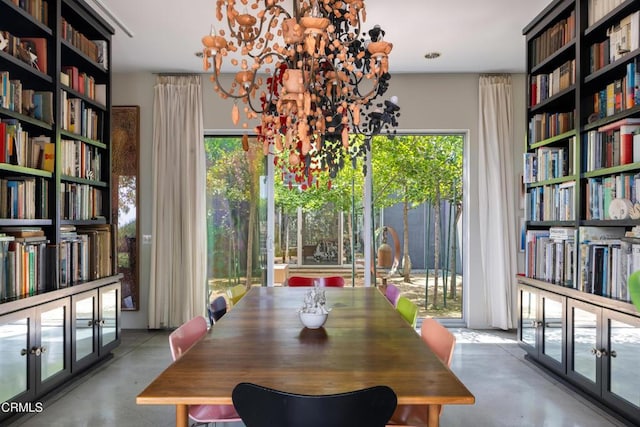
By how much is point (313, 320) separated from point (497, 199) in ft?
12.3

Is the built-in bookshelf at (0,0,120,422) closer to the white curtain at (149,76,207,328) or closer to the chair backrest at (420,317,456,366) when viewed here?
the white curtain at (149,76,207,328)

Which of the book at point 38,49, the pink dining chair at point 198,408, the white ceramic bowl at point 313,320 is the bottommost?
the pink dining chair at point 198,408

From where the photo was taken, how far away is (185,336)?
219 centimetres

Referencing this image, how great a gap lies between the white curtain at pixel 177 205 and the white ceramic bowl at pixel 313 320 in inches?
129

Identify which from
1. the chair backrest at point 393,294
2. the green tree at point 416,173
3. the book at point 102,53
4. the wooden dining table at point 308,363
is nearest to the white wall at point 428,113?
the green tree at point 416,173

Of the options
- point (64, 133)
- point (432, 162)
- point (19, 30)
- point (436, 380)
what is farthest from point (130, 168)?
point (436, 380)

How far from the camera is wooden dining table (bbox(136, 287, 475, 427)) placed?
4.82 feet

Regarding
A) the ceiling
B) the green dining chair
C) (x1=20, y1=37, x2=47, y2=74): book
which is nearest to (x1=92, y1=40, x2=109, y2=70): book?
the ceiling

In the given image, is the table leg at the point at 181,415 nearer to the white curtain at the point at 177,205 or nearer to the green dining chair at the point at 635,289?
the green dining chair at the point at 635,289

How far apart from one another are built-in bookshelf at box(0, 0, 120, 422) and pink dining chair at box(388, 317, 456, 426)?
2.32 m

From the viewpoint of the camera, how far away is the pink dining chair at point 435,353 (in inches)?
76.8

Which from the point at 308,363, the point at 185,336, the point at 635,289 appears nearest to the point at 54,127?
the point at 185,336

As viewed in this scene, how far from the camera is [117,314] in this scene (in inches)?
167

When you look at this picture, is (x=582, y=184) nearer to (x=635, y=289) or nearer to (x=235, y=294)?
(x=635, y=289)
